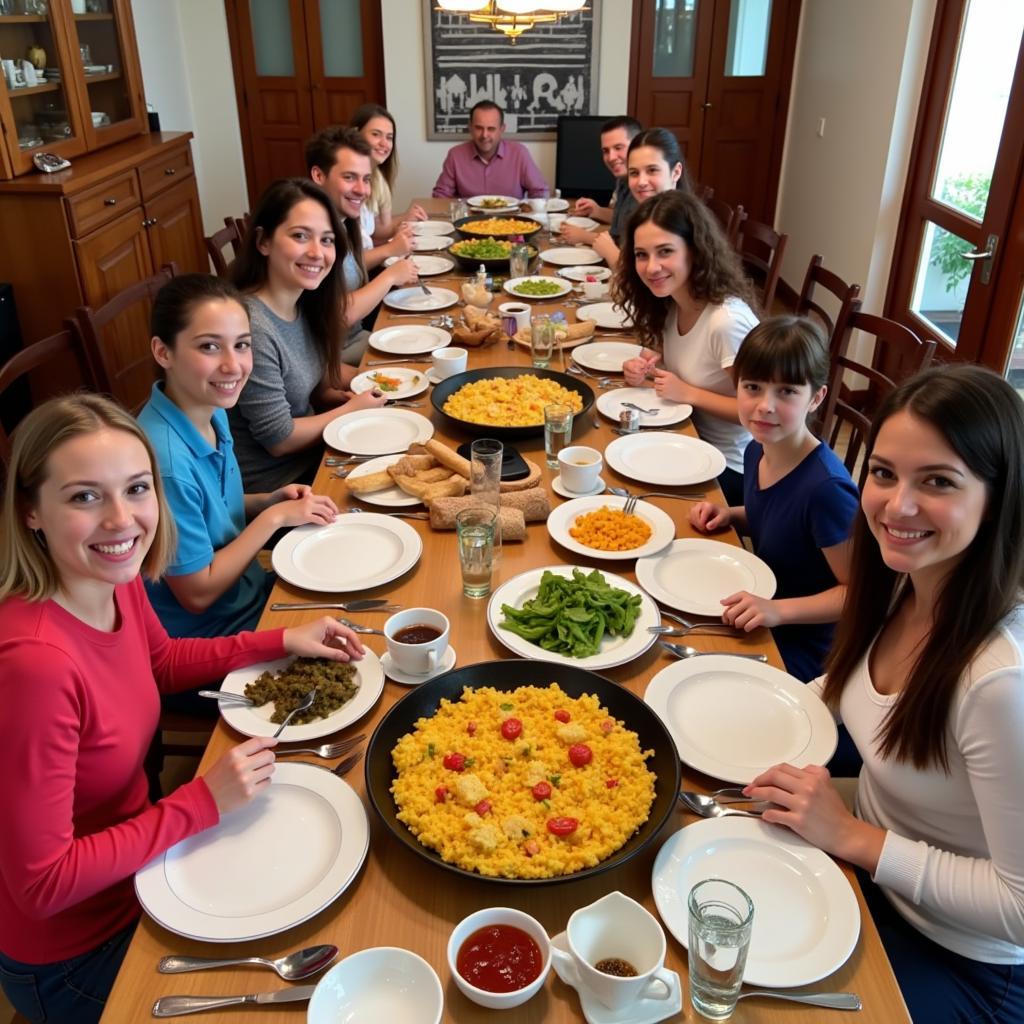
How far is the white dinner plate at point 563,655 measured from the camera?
146 centimetres

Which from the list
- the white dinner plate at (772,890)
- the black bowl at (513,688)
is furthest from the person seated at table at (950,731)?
the black bowl at (513,688)

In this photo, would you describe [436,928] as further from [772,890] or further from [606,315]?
[606,315]

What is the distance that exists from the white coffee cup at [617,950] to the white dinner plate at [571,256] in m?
3.16

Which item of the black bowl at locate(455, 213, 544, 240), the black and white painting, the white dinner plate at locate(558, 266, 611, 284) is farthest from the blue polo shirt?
the black and white painting

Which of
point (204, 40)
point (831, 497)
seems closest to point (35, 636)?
point (831, 497)

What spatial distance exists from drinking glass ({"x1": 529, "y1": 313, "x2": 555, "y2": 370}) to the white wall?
3959mm

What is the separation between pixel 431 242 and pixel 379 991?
3474 millimetres

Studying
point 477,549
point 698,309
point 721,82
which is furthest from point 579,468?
point 721,82

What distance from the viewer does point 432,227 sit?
4230 mm

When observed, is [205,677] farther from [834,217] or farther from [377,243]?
[834,217]

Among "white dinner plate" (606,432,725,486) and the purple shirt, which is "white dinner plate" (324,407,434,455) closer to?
"white dinner plate" (606,432,725,486)

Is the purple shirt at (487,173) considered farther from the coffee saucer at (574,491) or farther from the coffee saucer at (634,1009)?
the coffee saucer at (634,1009)

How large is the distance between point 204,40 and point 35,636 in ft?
19.7

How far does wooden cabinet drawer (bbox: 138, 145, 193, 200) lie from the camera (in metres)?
4.48
